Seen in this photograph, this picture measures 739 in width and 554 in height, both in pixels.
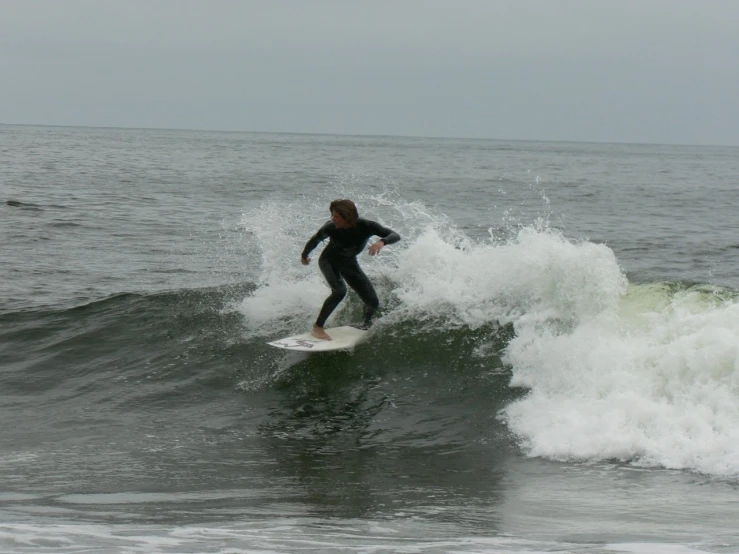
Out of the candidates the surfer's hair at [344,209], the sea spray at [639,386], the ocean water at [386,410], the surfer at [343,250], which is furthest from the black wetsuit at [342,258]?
the sea spray at [639,386]

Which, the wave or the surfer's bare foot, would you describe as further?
the surfer's bare foot

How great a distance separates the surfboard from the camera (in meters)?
10.2

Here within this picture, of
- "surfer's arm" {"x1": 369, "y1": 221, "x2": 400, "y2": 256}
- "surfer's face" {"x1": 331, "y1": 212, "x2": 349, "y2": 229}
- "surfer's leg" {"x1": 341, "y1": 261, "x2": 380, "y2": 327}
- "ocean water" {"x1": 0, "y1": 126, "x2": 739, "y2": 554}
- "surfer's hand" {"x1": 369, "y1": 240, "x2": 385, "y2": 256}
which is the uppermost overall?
"surfer's face" {"x1": 331, "y1": 212, "x2": 349, "y2": 229}

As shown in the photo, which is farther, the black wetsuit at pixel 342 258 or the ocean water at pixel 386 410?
the black wetsuit at pixel 342 258

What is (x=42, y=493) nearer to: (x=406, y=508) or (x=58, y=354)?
(x=406, y=508)

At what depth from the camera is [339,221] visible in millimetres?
→ 9969

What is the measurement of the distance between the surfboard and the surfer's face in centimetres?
133

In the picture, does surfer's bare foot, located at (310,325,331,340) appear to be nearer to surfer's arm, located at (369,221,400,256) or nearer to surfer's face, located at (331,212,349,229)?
surfer's face, located at (331,212,349,229)

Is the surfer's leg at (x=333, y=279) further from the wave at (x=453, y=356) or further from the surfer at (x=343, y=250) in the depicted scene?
the wave at (x=453, y=356)

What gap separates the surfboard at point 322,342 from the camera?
404 inches

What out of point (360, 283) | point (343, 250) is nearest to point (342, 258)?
point (343, 250)

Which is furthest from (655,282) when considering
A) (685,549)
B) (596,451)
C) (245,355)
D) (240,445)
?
(685,549)

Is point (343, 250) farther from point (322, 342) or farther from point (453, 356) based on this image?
→ point (453, 356)

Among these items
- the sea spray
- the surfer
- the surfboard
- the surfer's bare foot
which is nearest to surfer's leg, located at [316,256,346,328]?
the surfer
